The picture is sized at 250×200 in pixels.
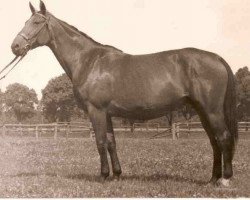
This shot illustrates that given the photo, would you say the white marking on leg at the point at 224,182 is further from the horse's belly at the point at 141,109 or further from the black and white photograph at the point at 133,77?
the horse's belly at the point at 141,109

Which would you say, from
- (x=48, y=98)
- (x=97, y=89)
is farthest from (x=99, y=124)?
(x=48, y=98)

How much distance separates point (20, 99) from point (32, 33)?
493cm

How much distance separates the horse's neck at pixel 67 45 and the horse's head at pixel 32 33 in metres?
0.15

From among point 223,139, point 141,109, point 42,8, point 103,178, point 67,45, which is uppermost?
point 42,8

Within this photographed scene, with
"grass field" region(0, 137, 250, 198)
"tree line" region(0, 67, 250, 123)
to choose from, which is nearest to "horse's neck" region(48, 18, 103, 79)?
"grass field" region(0, 137, 250, 198)

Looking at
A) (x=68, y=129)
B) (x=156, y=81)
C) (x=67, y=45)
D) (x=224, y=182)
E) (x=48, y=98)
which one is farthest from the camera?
(x=68, y=129)

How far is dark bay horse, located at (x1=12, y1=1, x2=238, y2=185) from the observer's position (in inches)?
233

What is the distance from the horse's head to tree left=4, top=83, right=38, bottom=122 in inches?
109

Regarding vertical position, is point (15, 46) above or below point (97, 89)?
above

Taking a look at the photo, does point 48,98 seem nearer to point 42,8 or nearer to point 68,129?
point 42,8

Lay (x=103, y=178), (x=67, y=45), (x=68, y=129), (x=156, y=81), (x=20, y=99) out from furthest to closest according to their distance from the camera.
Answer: (x=68, y=129), (x=20, y=99), (x=67, y=45), (x=103, y=178), (x=156, y=81)

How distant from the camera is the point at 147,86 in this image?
603cm

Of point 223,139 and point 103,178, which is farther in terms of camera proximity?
point 103,178

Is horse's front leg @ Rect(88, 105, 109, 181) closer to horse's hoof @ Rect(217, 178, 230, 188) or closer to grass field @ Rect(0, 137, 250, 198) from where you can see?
grass field @ Rect(0, 137, 250, 198)
